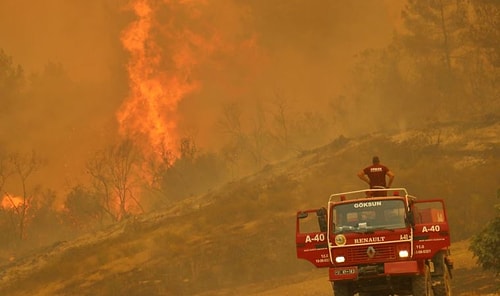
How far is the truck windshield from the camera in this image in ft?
44.2

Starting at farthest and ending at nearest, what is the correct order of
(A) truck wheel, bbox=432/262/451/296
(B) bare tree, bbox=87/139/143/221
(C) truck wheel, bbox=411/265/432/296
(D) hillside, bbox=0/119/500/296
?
(B) bare tree, bbox=87/139/143/221, (D) hillside, bbox=0/119/500/296, (A) truck wheel, bbox=432/262/451/296, (C) truck wheel, bbox=411/265/432/296

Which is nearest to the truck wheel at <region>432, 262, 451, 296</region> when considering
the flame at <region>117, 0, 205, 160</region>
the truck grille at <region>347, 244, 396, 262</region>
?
the truck grille at <region>347, 244, 396, 262</region>

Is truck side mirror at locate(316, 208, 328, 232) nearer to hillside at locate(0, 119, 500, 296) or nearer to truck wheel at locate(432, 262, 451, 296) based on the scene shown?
truck wheel at locate(432, 262, 451, 296)

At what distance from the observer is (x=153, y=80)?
86.4m

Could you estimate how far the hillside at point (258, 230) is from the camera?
32.0 meters

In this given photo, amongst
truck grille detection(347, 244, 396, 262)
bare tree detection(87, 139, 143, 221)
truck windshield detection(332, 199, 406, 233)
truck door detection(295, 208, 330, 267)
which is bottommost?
truck grille detection(347, 244, 396, 262)

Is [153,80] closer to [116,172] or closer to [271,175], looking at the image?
[116,172]

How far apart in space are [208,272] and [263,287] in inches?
178

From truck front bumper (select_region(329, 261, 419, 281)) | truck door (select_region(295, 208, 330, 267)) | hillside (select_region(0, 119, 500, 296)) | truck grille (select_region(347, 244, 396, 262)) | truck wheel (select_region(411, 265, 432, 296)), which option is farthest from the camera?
hillside (select_region(0, 119, 500, 296))

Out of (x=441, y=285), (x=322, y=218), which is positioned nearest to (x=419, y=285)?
(x=441, y=285)

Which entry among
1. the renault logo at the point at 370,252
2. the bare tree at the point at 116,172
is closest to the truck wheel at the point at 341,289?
the renault logo at the point at 370,252

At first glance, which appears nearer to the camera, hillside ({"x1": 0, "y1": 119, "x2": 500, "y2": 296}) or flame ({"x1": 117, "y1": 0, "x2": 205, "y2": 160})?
hillside ({"x1": 0, "y1": 119, "x2": 500, "y2": 296})

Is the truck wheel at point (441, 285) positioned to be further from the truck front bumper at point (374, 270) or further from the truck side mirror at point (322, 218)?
the truck side mirror at point (322, 218)

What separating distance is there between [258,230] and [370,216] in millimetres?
25109
